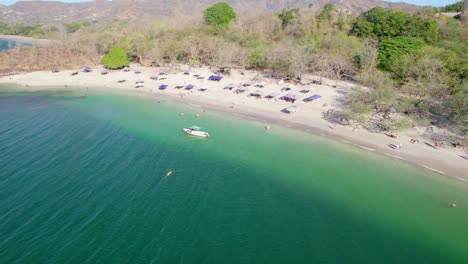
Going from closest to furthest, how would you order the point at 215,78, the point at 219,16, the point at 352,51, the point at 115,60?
the point at 215,78
the point at 352,51
the point at 115,60
the point at 219,16

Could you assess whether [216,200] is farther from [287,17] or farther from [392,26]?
[287,17]

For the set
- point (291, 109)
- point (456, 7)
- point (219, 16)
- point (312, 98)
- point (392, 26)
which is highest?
point (456, 7)

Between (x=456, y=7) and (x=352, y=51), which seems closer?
(x=352, y=51)

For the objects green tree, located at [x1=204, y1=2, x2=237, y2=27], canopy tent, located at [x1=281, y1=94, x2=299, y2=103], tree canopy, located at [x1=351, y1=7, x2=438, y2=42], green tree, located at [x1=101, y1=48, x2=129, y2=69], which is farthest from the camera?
green tree, located at [x1=204, y1=2, x2=237, y2=27]

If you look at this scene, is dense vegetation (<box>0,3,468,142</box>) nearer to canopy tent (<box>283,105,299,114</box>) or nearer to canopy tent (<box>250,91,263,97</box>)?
canopy tent (<box>283,105,299,114</box>)

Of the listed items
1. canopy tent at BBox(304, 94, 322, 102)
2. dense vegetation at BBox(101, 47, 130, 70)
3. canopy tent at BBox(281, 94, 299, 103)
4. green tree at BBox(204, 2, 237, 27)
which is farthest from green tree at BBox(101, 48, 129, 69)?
canopy tent at BBox(304, 94, 322, 102)

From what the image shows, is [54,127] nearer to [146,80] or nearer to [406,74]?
[146,80]

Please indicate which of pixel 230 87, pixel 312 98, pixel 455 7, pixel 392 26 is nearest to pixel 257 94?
pixel 230 87
